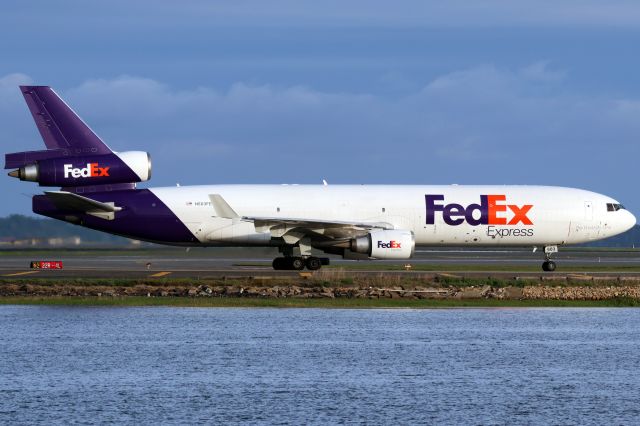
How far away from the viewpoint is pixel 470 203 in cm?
5356

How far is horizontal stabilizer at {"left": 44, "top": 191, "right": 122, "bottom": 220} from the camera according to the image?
49919 millimetres

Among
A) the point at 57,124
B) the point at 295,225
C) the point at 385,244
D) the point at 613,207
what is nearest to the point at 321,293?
the point at 385,244

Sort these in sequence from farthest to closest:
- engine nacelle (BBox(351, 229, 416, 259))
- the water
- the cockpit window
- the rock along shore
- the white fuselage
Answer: the cockpit window, the white fuselage, engine nacelle (BBox(351, 229, 416, 259)), the rock along shore, the water

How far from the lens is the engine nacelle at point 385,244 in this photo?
49469 mm

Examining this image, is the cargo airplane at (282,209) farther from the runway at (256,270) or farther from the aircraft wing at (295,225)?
the runway at (256,270)

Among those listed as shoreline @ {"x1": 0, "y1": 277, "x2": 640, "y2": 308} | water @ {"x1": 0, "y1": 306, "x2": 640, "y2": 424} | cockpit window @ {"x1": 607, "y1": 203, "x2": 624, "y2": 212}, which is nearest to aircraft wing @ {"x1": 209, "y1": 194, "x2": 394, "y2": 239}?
shoreline @ {"x1": 0, "y1": 277, "x2": 640, "y2": 308}

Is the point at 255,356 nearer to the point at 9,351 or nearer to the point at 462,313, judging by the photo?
the point at 9,351

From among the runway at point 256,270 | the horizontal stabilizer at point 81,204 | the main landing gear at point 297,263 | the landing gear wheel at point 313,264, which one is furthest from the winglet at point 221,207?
the horizontal stabilizer at point 81,204

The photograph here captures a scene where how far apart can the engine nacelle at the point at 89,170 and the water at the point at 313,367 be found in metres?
16.9

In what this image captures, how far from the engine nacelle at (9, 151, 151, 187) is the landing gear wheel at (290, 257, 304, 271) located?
8.43 metres

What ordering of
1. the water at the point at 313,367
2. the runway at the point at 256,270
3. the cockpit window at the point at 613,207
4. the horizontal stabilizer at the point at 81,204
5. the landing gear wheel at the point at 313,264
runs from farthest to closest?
the cockpit window at the point at 613,207, the landing gear wheel at the point at 313,264, the horizontal stabilizer at the point at 81,204, the runway at the point at 256,270, the water at the point at 313,367

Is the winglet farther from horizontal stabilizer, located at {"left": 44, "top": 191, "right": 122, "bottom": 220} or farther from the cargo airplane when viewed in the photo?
horizontal stabilizer, located at {"left": 44, "top": 191, "right": 122, "bottom": 220}

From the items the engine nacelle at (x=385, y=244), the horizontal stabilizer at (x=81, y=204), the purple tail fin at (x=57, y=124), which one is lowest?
the engine nacelle at (x=385, y=244)

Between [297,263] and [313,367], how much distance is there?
27.9 meters
